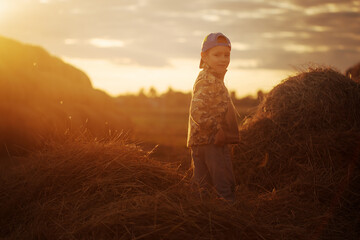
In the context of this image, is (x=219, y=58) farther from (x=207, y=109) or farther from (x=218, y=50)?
(x=207, y=109)

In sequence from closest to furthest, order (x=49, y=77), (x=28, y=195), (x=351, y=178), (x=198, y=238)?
(x=198, y=238) < (x=28, y=195) < (x=351, y=178) < (x=49, y=77)

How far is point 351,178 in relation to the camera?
14.0ft

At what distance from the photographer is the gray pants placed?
385 centimetres

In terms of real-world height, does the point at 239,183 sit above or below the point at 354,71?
below

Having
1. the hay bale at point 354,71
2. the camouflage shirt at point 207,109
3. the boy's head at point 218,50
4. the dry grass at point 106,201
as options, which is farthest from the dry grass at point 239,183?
the hay bale at point 354,71

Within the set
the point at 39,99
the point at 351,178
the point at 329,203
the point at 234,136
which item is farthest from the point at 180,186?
the point at 39,99

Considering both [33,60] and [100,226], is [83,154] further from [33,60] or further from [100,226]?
[33,60]

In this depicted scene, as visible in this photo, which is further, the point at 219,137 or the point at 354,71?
the point at 354,71

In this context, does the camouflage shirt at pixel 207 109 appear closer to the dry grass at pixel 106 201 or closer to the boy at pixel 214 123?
the boy at pixel 214 123

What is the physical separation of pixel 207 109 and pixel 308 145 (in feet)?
5.10

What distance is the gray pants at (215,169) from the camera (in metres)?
3.85

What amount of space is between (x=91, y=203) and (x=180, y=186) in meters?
0.89

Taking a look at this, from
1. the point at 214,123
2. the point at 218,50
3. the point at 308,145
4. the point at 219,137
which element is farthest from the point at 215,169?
the point at 308,145

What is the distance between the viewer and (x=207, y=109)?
394 centimetres
